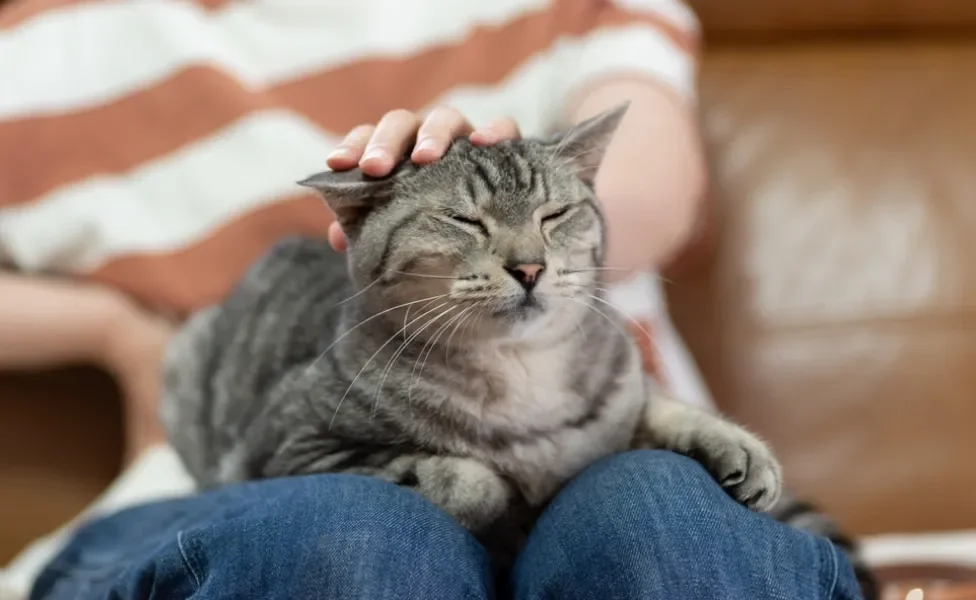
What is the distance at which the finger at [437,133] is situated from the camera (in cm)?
72

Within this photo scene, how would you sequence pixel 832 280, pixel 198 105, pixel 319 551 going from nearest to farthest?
pixel 319 551, pixel 198 105, pixel 832 280

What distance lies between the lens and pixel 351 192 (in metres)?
0.71

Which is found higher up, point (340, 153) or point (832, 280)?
point (340, 153)

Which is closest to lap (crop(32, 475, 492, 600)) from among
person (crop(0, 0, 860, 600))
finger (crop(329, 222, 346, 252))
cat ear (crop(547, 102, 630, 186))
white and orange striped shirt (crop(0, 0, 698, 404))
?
finger (crop(329, 222, 346, 252))

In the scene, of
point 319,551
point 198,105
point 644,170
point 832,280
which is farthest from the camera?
point 832,280

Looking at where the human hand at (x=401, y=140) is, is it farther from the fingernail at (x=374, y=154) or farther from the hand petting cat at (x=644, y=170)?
the hand petting cat at (x=644, y=170)

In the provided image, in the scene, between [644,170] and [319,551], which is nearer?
[319,551]

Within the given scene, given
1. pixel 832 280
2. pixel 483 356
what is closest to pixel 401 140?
pixel 483 356

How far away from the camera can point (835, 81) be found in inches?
61.6

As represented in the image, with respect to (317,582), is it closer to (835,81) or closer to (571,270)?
(571,270)

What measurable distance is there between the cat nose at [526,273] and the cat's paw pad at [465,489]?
0.60 feet

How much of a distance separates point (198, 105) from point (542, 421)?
2.74ft

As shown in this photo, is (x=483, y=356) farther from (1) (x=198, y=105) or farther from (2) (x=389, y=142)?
(1) (x=198, y=105)

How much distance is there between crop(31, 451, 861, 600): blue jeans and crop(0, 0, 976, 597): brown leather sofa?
783 mm
